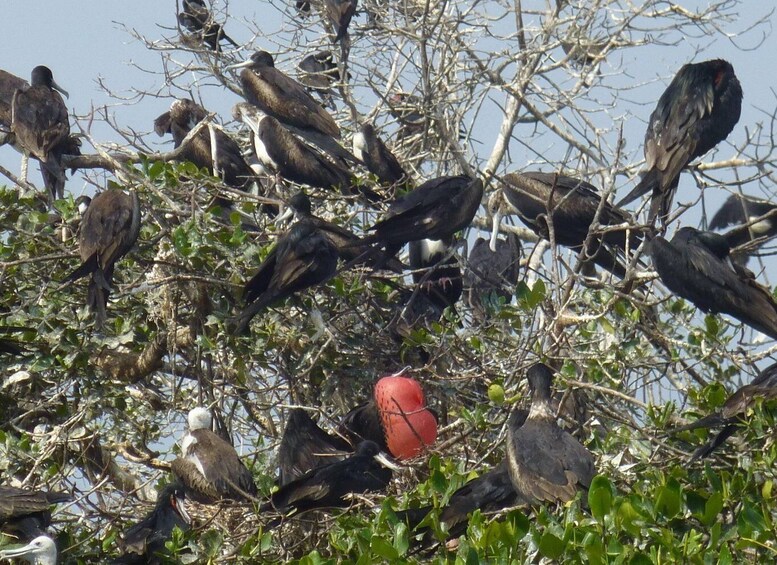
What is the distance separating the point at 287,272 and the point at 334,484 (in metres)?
1.04

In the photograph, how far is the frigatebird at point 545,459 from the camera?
4.24 m

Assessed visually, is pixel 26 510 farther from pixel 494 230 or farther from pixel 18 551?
pixel 494 230

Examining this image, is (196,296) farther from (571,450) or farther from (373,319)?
(571,450)

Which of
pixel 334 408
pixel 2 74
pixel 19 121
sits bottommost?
pixel 334 408

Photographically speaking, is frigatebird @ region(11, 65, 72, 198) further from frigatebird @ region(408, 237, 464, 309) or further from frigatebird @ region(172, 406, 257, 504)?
frigatebird @ region(172, 406, 257, 504)

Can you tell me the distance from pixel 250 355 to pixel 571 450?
189cm

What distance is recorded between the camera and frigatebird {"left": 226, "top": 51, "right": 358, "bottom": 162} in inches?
297

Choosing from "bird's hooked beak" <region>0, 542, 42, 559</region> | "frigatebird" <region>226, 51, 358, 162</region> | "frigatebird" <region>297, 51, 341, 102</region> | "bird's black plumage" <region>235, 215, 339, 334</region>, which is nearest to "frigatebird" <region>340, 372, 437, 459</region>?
"bird's black plumage" <region>235, 215, 339, 334</region>

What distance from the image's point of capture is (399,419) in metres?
5.47

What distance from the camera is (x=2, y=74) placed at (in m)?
8.16

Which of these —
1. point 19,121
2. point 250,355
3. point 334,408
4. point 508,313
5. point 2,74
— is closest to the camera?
point 508,313

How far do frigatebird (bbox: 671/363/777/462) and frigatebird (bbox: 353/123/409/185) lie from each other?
2896 millimetres

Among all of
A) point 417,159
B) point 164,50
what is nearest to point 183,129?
point 164,50

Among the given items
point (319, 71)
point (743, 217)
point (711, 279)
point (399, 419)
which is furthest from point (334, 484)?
point (319, 71)
